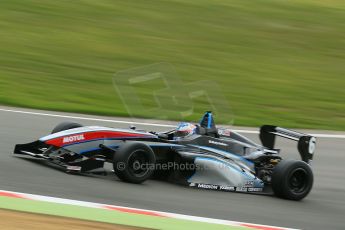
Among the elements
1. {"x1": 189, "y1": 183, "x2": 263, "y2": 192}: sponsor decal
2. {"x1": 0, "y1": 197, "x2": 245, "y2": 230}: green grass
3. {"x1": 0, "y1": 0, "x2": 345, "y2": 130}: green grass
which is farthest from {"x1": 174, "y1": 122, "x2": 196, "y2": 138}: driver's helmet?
{"x1": 0, "y1": 0, "x2": 345, "y2": 130}: green grass

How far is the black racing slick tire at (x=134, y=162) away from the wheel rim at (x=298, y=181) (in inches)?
70.7

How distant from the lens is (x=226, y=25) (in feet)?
70.1

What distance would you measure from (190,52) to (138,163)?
11636 mm

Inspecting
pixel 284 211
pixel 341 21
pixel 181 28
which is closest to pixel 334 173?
pixel 284 211

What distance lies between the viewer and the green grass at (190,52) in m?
14.5

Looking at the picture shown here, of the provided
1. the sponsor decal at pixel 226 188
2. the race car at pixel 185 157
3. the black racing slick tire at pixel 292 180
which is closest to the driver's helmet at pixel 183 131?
the race car at pixel 185 157

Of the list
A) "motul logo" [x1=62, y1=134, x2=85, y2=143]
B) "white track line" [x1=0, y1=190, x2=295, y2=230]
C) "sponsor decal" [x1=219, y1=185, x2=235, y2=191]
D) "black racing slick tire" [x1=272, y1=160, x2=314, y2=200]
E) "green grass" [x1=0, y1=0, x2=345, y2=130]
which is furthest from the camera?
"green grass" [x1=0, y1=0, x2=345, y2=130]

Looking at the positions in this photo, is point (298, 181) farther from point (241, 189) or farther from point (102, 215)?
point (102, 215)

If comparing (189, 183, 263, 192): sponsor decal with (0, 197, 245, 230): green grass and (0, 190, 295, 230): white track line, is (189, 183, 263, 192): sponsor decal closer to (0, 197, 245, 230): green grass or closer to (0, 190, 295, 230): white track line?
(0, 190, 295, 230): white track line

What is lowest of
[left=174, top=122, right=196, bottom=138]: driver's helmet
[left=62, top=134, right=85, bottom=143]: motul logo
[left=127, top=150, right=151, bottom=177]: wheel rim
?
[left=127, top=150, right=151, bottom=177]: wheel rim

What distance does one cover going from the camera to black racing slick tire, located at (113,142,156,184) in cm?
755

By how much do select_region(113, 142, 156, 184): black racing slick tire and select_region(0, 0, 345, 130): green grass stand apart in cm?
533

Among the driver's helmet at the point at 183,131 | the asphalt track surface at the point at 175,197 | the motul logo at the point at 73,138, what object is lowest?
the asphalt track surface at the point at 175,197

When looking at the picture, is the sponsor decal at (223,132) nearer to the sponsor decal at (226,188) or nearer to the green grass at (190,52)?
the sponsor decal at (226,188)
